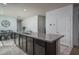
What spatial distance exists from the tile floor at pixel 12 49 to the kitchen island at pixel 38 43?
10 centimetres

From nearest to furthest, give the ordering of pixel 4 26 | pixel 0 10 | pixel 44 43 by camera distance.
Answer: pixel 44 43, pixel 0 10, pixel 4 26

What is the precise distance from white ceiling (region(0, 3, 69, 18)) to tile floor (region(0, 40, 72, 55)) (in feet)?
2.15

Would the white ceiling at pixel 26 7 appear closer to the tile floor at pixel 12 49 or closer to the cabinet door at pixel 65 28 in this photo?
the cabinet door at pixel 65 28

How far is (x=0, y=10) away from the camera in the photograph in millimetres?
1676

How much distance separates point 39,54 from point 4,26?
0.98m

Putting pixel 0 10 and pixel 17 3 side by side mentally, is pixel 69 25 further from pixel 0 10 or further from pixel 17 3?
pixel 0 10

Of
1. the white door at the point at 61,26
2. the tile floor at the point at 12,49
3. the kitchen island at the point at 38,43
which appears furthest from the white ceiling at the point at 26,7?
the tile floor at the point at 12,49

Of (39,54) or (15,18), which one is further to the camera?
(15,18)

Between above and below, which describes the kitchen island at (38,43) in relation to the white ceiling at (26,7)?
below

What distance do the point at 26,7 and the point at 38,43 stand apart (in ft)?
2.64

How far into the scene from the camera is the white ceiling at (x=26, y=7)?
1691 millimetres

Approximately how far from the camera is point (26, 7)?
5.68 feet

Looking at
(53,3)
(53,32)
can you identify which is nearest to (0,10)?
(53,3)

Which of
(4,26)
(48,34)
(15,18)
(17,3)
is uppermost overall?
(17,3)
